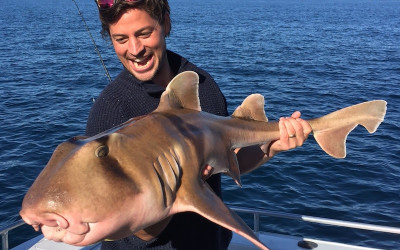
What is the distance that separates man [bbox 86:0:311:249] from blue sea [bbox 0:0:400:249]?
56 cm

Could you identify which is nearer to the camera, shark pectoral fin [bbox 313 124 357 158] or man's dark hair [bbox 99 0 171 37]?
man's dark hair [bbox 99 0 171 37]

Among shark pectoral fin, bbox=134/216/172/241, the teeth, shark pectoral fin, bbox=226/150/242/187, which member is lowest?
shark pectoral fin, bbox=134/216/172/241

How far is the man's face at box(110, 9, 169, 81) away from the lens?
2734 millimetres

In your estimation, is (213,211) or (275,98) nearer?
(213,211)

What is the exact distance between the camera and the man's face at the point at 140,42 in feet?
8.97

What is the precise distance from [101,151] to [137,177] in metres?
0.21

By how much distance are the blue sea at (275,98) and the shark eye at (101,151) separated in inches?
60.8

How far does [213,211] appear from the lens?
7.17ft

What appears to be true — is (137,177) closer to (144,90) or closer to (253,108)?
(144,90)

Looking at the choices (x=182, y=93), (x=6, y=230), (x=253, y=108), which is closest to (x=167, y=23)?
(x=182, y=93)

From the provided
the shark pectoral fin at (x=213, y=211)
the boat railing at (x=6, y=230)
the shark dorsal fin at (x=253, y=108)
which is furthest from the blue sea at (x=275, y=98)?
the boat railing at (x=6, y=230)

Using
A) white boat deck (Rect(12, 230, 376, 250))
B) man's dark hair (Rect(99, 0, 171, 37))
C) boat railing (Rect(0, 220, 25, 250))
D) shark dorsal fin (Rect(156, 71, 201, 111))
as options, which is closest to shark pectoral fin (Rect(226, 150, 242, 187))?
shark dorsal fin (Rect(156, 71, 201, 111))

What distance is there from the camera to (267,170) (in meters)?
11.5

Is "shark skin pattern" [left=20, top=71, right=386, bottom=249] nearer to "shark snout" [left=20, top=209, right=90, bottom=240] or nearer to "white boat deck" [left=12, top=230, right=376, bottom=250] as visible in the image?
"shark snout" [left=20, top=209, right=90, bottom=240]
